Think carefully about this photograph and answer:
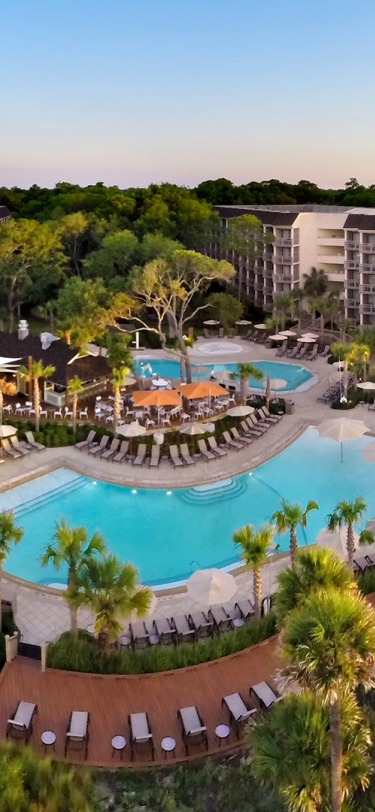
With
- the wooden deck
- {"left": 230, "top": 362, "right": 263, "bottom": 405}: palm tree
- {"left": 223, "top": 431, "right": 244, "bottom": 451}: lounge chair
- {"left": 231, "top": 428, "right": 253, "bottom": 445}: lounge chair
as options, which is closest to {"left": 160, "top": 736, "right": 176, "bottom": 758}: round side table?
the wooden deck

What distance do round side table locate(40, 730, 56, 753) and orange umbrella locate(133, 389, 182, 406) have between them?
51.9 feet

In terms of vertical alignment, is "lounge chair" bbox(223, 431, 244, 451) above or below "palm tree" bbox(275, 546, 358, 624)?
below

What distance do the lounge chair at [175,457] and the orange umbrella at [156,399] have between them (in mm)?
2230

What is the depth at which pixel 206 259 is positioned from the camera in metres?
32.7

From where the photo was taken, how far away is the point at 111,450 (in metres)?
24.5

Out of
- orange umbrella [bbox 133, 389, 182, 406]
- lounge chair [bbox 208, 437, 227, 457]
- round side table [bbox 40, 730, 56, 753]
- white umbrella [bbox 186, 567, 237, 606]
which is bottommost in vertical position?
round side table [bbox 40, 730, 56, 753]

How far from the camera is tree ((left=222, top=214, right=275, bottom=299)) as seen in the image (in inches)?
1918

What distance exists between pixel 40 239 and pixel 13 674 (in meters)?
36.8

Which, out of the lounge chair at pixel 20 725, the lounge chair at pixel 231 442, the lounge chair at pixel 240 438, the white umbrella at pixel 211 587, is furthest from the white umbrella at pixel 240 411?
the lounge chair at pixel 20 725

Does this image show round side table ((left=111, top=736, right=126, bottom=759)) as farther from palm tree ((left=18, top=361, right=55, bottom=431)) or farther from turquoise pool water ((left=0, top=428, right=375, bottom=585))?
palm tree ((left=18, top=361, right=55, bottom=431))

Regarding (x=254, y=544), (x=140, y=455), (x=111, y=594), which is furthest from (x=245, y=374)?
(x=111, y=594)

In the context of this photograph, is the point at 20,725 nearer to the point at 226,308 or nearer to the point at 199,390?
the point at 199,390

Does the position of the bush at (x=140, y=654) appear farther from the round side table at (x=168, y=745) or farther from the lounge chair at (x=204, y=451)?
the lounge chair at (x=204, y=451)

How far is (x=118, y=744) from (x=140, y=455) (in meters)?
14.1
